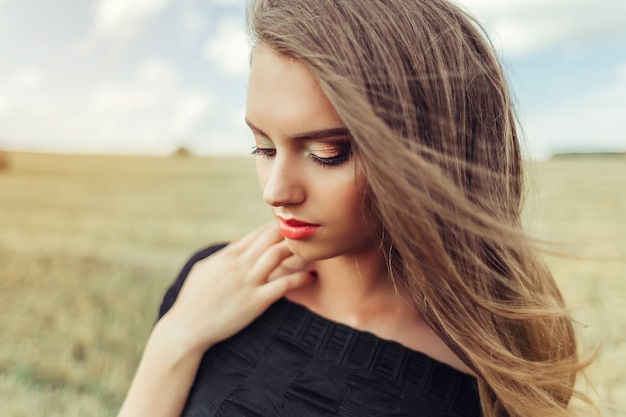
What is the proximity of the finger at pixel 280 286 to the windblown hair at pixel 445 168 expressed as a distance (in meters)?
0.29

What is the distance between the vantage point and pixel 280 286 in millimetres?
1703

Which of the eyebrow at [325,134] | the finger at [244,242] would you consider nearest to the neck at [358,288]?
the finger at [244,242]

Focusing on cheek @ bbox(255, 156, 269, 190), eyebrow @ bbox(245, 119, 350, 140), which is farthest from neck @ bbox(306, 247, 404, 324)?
eyebrow @ bbox(245, 119, 350, 140)

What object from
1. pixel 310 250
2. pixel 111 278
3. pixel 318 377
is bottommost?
pixel 111 278

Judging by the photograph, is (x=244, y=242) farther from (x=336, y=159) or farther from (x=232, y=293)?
(x=336, y=159)

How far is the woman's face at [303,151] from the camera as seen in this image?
4.18 feet

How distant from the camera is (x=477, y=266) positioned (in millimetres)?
1439

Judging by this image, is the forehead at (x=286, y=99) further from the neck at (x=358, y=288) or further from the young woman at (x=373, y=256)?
the neck at (x=358, y=288)

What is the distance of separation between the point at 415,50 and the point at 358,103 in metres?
Answer: 0.21

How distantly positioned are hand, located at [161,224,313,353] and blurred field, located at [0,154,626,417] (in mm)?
711

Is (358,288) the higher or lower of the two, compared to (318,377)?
higher

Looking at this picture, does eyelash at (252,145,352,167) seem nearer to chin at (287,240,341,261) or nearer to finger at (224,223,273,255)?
chin at (287,240,341,261)

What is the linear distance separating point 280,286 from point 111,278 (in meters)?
2.84

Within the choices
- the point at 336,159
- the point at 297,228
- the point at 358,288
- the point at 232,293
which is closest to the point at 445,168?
the point at 336,159
